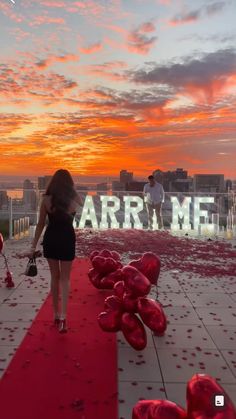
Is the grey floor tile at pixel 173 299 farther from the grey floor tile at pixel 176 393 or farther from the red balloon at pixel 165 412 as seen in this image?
the red balloon at pixel 165 412

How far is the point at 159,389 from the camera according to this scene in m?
3.54

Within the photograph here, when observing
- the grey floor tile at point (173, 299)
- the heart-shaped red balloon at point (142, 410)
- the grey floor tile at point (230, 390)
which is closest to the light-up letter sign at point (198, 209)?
the grey floor tile at point (173, 299)

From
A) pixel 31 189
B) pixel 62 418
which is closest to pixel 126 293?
pixel 62 418

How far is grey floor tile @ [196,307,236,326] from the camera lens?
209 inches

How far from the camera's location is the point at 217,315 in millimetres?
5582

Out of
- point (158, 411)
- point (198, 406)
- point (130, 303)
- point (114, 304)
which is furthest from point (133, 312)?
point (198, 406)

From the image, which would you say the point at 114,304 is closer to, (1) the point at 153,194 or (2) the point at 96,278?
(2) the point at 96,278

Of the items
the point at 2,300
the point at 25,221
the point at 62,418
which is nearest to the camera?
the point at 62,418

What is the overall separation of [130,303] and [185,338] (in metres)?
0.78

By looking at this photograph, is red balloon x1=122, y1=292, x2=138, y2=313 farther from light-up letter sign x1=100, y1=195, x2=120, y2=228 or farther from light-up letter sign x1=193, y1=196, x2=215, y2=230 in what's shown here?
light-up letter sign x1=193, y1=196, x2=215, y2=230

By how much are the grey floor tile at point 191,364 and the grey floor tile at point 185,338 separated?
11cm

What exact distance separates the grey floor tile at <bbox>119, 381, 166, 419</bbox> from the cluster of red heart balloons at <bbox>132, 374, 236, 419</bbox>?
2.23 feet

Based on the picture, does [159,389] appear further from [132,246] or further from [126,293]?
[132,246]

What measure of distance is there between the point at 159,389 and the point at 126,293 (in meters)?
1.24
